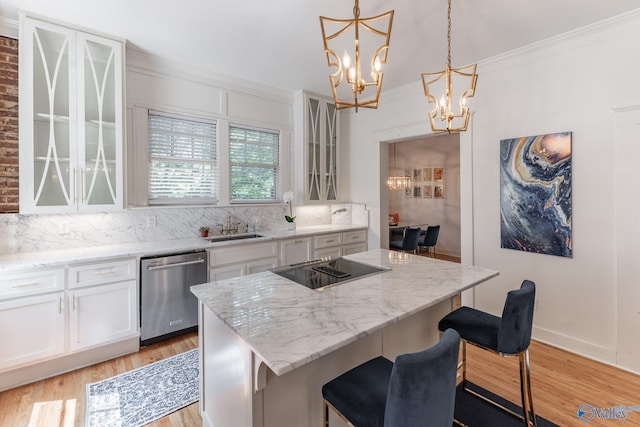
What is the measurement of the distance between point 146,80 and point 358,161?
3.16 metres

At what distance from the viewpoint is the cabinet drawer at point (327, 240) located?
425cm

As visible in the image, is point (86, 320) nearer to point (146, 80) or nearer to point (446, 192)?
point (146, 80)

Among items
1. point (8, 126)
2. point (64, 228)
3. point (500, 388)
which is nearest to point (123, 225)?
point (64, 228)

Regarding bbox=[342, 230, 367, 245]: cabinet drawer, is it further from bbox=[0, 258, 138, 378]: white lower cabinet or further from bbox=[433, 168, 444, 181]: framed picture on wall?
bbox=[433, 168, 444, 181]: framed picture on wall

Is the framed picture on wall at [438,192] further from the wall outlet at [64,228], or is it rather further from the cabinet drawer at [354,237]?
the wall outlet at [64,228]

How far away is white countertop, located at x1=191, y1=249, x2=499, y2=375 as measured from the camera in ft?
3.70

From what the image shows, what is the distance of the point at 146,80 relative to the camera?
10.8 ft

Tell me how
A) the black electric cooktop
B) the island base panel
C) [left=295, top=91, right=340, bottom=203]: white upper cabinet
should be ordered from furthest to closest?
[left=295, top=91, right=340, bottom=203]: white upper cabinet
the black electric cooktop
the island base panel

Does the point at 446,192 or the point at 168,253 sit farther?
the point at 446,192

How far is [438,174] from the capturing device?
7293 mm

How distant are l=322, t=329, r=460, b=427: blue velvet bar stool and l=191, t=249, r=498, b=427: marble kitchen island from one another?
215mm

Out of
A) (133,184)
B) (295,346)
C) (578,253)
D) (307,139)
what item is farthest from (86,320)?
(578,253)

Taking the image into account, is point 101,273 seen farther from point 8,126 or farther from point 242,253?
point 8,126

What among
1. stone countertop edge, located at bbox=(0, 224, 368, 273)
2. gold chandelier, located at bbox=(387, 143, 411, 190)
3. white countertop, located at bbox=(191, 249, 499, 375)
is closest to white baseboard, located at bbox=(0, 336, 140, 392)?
stone countertop edge, located at bbox=(0, 224, 368, 273)
